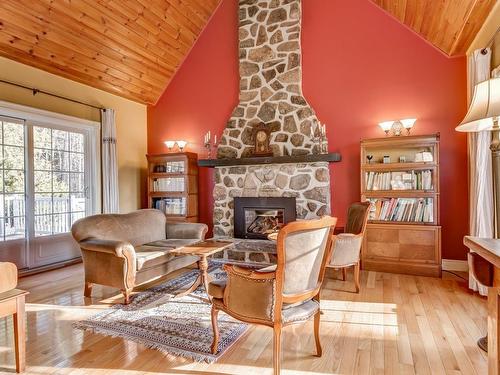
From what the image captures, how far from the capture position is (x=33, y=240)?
446cm

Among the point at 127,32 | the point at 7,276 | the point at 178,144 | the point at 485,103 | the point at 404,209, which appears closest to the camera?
the point at 485,103

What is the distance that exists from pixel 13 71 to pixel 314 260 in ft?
14.9

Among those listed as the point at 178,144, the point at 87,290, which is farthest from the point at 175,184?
the point at 87,290

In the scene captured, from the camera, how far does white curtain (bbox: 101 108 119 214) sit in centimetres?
532

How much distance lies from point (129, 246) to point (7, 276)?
3.96 feet

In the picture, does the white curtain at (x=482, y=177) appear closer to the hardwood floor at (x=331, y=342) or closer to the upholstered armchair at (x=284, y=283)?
the hardwood floor at (x=331, y=342)

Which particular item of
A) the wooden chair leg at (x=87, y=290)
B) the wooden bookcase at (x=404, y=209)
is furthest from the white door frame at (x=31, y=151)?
the wooden bookcase at (x=404, y=209)

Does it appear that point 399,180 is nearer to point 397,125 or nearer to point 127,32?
point 397,125

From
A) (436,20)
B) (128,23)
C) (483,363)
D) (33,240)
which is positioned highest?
(128,23)

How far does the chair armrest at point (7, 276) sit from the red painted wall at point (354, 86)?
4.00 meters

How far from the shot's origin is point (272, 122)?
17.4 ft

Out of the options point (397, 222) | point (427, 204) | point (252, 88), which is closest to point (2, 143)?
point (252, 88)

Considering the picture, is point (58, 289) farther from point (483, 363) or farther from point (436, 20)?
point (436, 20)

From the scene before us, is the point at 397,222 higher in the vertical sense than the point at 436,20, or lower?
lower
